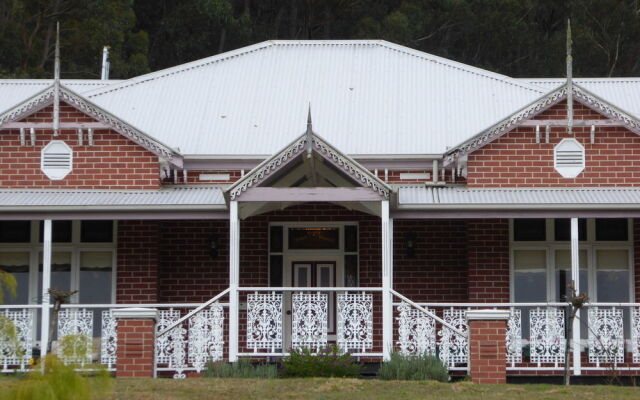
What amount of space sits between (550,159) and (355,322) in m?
4.89

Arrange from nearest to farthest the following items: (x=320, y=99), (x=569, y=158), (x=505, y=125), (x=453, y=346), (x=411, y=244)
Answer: (x=453, y=346) → (x=505, y=125) → (x=569, y=158) → (x=411, y=244) → (x=320, y=99)

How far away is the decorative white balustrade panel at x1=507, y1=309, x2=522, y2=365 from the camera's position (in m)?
20.7

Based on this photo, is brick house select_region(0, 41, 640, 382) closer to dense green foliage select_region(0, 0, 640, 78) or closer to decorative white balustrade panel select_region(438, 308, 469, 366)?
decorative white balustrade panel select_region(438, 308, 469, 366)

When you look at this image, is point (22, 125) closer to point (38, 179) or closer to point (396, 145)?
point (38, 179)

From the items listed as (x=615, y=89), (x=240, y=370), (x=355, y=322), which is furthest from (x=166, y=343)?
(x=615, y=89)

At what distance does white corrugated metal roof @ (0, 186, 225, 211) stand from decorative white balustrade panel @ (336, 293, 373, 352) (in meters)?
2.75

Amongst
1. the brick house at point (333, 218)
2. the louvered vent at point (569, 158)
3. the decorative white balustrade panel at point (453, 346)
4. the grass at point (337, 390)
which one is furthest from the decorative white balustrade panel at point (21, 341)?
the louvered vent at point (569, 158)

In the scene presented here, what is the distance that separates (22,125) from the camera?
23062 millimetres

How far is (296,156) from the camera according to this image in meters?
20.7

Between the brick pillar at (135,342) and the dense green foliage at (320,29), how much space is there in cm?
2512

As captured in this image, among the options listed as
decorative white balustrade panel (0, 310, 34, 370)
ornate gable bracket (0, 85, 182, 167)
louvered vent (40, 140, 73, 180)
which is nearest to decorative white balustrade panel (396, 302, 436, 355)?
ornate gable bracket (0, 85, 182, 167)

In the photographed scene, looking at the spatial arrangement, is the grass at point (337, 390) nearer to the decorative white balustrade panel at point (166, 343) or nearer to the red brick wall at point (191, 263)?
the decorative white balustrade panel at point (166, 343)

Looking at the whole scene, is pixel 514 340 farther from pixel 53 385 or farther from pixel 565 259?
pixel 53 385

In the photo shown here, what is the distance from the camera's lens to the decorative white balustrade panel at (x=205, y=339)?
66.2ft
